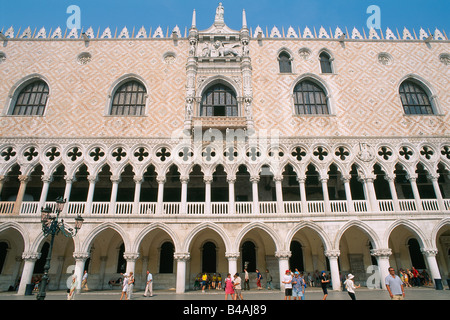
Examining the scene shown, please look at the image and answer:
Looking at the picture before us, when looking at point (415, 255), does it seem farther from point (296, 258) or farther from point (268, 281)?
point (268, 281)

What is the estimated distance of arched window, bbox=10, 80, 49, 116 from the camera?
658 inches

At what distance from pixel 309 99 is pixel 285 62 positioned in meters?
2.96

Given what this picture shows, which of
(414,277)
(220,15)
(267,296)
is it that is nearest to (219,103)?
(220,15)

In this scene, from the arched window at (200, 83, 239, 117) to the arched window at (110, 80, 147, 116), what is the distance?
11.9 ft

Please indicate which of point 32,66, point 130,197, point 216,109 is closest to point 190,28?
point 216,109

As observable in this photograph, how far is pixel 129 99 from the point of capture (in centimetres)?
1716

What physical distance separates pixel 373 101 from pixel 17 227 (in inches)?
789

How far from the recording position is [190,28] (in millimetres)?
18328

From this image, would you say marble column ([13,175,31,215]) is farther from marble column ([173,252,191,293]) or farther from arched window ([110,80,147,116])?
marble column ([173,252,191,293])

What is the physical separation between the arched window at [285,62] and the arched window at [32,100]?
14.4m

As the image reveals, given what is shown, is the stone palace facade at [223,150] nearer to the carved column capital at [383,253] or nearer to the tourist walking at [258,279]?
the carved column capital at [383,253]

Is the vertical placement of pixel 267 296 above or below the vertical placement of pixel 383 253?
below

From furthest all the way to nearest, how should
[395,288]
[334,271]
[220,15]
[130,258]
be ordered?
[220,15] → [130,258] → [334,271] → [395,288]
